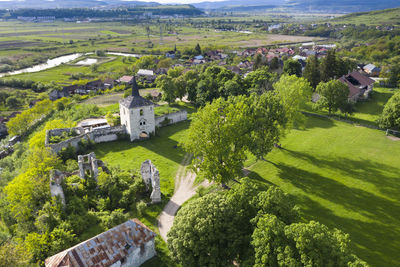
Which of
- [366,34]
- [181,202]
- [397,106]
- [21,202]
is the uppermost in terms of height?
[366,34]

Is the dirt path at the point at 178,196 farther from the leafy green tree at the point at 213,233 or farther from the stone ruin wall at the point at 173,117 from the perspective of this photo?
the stone ruin wall at the point at 173,117

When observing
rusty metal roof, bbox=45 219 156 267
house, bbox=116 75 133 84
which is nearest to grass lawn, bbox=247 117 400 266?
rusty metal roof, bbox=45 219 156 267

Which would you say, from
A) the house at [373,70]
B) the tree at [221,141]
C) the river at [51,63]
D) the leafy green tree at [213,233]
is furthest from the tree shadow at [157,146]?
the river at [51,63]

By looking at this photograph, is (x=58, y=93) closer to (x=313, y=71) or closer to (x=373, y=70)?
(x=313, y=71)

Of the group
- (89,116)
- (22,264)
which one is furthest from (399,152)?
(89,116)

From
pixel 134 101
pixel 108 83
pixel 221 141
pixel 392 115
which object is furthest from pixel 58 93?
pixel 392 115

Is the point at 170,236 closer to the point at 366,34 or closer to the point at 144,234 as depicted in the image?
the point at 144,234
